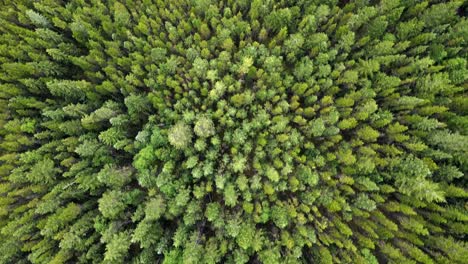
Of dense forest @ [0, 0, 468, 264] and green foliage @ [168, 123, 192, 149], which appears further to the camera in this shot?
green foliage @ [168, 123, 192, 149]

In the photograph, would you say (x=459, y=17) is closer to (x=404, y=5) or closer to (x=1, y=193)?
(x=404, y=5)

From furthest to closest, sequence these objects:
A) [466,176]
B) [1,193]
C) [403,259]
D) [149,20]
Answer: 1. [149,20]
2. [1,193]
3. [466,176]
4. [403,259]

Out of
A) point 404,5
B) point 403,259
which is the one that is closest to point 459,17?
point 404,5

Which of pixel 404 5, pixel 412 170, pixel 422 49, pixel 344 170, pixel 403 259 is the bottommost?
pixel 403 259

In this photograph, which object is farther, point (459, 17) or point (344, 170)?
point (459, 17)

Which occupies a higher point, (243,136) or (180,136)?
(243,136)

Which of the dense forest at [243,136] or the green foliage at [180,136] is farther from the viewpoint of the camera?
the green foliage at [180,136]

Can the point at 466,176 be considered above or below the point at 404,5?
below

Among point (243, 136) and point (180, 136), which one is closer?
point (180, 136)
